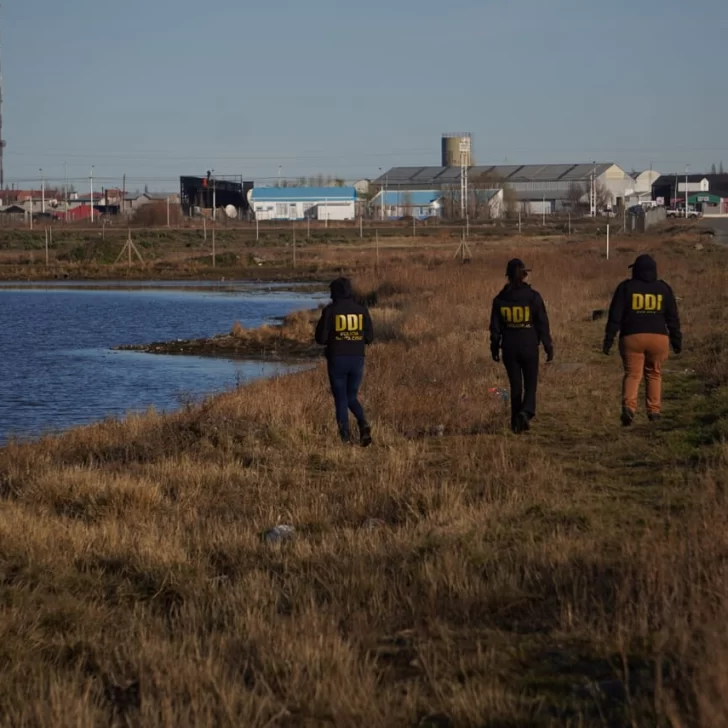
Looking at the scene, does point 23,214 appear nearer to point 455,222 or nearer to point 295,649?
point 455,222

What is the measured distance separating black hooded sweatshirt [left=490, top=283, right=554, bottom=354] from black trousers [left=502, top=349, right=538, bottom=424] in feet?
0.20

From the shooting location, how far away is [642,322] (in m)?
13.1

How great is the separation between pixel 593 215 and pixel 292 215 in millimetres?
32106

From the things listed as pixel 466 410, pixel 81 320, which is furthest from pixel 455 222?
pixel 466 410

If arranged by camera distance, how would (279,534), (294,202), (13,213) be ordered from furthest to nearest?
(13,213), (294,202), (279,534)

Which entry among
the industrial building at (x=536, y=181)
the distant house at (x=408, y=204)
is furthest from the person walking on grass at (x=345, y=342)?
the industrial building at (x=536, y=181)

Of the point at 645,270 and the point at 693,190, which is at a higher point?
the point at 693,190

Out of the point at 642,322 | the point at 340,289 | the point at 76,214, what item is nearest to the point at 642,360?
the point at 642,322

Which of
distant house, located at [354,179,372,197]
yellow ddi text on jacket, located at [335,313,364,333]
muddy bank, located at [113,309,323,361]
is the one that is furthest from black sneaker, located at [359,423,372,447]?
distant house, located at [354,179,372,197]

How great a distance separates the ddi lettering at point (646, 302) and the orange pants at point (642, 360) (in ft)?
0.90

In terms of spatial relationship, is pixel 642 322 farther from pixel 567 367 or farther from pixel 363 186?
pixel 363 186

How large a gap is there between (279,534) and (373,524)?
2.41ft

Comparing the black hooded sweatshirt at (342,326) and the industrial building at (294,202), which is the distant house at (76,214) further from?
the black hooded sweatshirt at (342,326)

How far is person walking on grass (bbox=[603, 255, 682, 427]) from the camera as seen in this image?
13.1m
